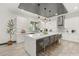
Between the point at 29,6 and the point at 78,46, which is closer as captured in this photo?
the point at 78,46

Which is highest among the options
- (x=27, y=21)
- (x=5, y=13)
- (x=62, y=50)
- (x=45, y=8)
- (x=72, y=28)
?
(x=45, y=8)

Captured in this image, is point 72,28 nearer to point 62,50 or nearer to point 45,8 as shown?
point 62,50

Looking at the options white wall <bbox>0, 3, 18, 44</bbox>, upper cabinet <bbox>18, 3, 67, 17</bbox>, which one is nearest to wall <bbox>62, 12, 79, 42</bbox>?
upper cabinet <bbox>18, 3, 67, 17</bbox>

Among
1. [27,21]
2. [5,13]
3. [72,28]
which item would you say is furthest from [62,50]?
[5,13]

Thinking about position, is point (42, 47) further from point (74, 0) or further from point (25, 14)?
point (74, 0)

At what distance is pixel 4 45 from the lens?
6.39 feet

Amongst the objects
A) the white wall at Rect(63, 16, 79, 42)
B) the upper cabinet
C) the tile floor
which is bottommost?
the tile floor

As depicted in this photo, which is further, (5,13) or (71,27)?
(5,13)

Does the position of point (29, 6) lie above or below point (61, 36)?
above

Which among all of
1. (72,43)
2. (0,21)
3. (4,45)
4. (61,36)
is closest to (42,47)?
(61,36)

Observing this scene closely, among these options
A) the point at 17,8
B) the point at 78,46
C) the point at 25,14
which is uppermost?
the point at 17,8

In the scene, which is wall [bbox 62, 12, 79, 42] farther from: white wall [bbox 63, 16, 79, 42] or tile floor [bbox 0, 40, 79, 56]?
tile floor [bbox 0, 40, 79, 56]

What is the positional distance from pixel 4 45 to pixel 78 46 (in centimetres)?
174

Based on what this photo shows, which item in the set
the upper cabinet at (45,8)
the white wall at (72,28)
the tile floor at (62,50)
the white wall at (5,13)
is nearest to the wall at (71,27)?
the white wall at (72,28)
